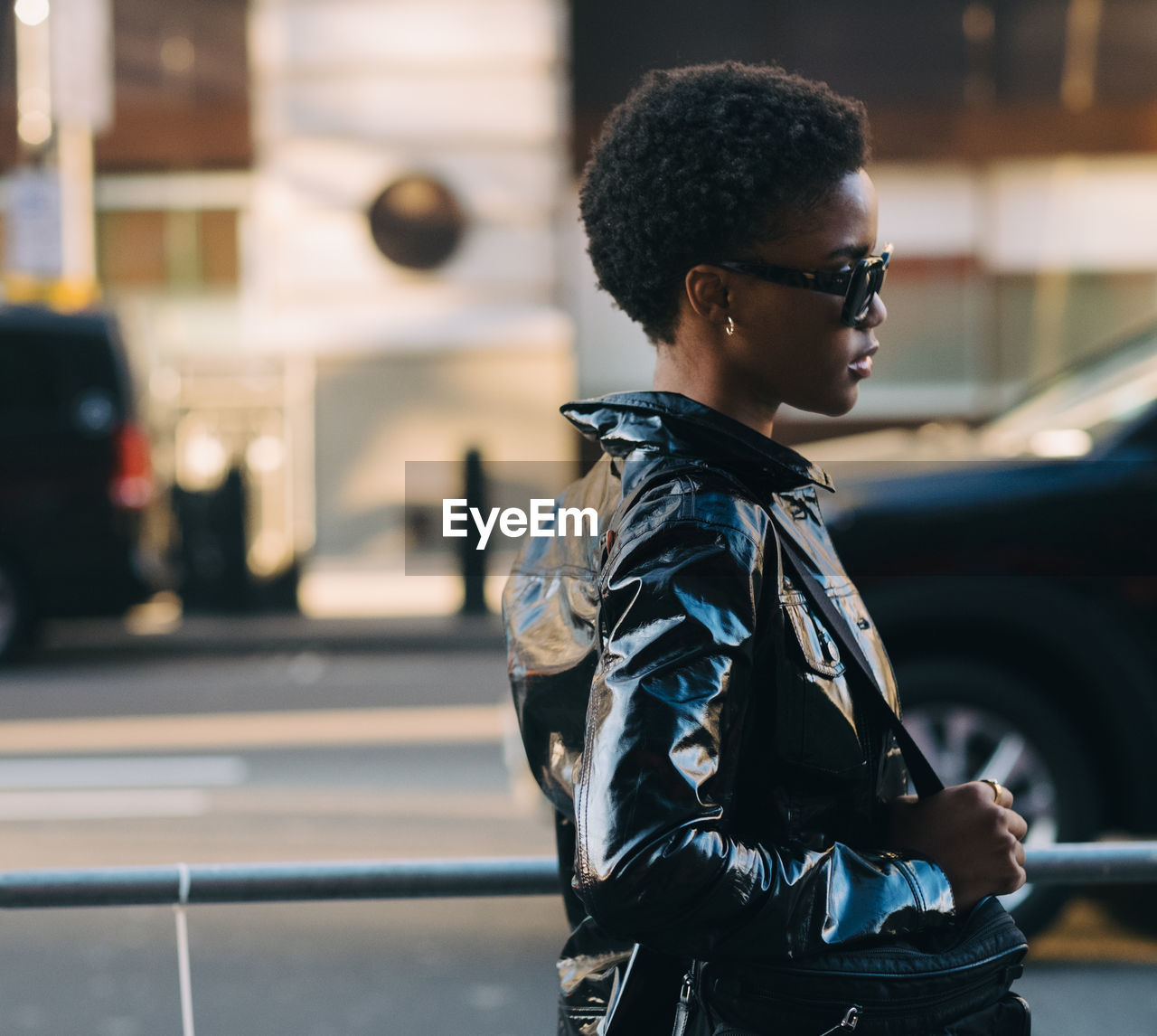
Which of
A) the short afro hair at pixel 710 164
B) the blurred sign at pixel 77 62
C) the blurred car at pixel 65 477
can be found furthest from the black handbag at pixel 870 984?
the blurred sign at pixel 77 62

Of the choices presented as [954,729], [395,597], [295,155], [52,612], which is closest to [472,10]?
[295,155]

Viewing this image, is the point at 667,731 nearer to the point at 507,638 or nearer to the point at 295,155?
the point at 507,638

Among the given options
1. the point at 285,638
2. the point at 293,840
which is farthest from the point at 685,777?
the point at 285,638

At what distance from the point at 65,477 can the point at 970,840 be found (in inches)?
379

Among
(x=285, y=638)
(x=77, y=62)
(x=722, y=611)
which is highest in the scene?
(x=77, y=62)

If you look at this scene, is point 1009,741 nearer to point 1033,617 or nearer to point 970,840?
point 1033,617

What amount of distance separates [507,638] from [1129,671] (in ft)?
10.2

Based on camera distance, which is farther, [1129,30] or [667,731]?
[1129,30]

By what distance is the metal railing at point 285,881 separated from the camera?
6.51 ft

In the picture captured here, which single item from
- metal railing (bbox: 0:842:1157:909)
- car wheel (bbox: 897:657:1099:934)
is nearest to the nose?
metal railing (bbox: 0:842:1157:909)

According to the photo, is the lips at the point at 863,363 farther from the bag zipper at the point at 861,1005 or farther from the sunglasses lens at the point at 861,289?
the bag zipper at the point at 861,1005

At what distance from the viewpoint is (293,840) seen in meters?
5.89

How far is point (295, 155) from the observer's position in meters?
13.3

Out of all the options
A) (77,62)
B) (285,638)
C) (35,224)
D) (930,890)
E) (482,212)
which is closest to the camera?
(930,890)
